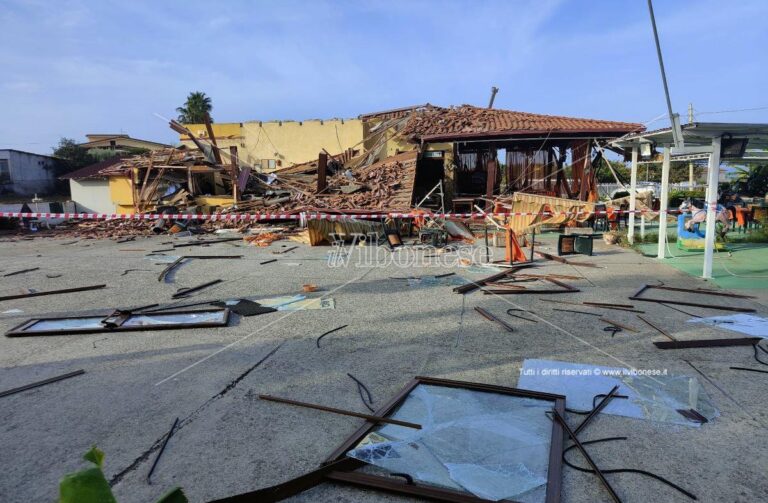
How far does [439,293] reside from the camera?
763 centimetres

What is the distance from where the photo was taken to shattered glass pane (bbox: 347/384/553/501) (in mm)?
2742

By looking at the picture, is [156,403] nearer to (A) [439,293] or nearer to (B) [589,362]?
(B) [589,362]

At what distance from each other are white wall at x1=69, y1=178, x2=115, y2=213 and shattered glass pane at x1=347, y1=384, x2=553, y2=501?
30961 mm

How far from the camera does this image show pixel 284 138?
90.1 feet

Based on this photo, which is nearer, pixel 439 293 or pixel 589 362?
pixel 589 362

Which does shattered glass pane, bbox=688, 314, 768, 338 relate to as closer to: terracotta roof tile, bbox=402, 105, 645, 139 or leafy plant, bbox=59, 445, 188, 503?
leafy plant, bbox=59, 445, 188, 503

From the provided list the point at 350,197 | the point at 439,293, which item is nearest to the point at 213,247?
the point at 350,197

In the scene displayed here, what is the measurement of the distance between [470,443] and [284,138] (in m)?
26.4

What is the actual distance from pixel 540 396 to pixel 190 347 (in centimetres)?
361

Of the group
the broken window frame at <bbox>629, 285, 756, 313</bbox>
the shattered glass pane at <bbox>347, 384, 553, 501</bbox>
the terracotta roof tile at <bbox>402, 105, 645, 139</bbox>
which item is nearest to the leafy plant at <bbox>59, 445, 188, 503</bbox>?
the shattered glass pane at <bbox>347, 384, 553, 501</bbox>

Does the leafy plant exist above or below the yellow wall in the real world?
below

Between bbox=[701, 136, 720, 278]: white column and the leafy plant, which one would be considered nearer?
the leafy plant

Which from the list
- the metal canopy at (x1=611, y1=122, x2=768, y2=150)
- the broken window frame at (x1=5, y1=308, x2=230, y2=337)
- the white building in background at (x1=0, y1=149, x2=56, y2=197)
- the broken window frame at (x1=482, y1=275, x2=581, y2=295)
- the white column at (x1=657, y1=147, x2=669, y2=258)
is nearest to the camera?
the broken window frame at (x1=5, y1=308, x2=230, y2=337)

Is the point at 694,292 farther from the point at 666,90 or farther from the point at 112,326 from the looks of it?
the point at 112,326
